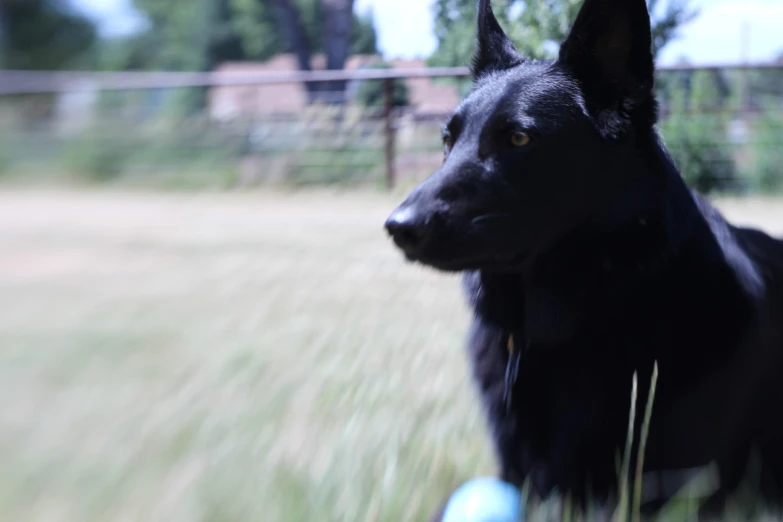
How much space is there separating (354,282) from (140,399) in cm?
151

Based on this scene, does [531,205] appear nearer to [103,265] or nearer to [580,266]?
[580,266]

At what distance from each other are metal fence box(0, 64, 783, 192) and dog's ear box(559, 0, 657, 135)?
246mm

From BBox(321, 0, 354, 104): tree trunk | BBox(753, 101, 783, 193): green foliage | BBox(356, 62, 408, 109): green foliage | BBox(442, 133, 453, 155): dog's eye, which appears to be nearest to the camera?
BBox(442, 133, 453, 155): dog's eye

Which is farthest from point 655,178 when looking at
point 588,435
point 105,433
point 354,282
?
point 354,282

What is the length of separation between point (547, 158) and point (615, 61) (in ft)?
0.87

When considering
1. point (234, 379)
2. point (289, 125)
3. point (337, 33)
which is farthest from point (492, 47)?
point (289, 125)

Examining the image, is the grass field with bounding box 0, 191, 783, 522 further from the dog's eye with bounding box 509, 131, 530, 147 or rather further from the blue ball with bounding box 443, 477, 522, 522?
the dog's eye with bounding box 509, 131, 530, 147

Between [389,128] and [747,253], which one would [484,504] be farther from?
[389,128]

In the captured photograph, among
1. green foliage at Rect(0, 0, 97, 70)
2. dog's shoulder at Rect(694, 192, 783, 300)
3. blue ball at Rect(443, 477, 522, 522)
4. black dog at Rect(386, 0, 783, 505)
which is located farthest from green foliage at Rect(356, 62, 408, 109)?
blue ball at Rect(443, 477, 522, 522)

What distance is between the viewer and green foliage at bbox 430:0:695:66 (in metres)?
1.74

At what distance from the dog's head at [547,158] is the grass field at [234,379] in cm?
58

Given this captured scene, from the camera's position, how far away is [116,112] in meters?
4.37

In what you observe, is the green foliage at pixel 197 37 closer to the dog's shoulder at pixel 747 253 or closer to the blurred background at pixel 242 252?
the blurred background at pixel 242 252

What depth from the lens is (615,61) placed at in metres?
1.32
